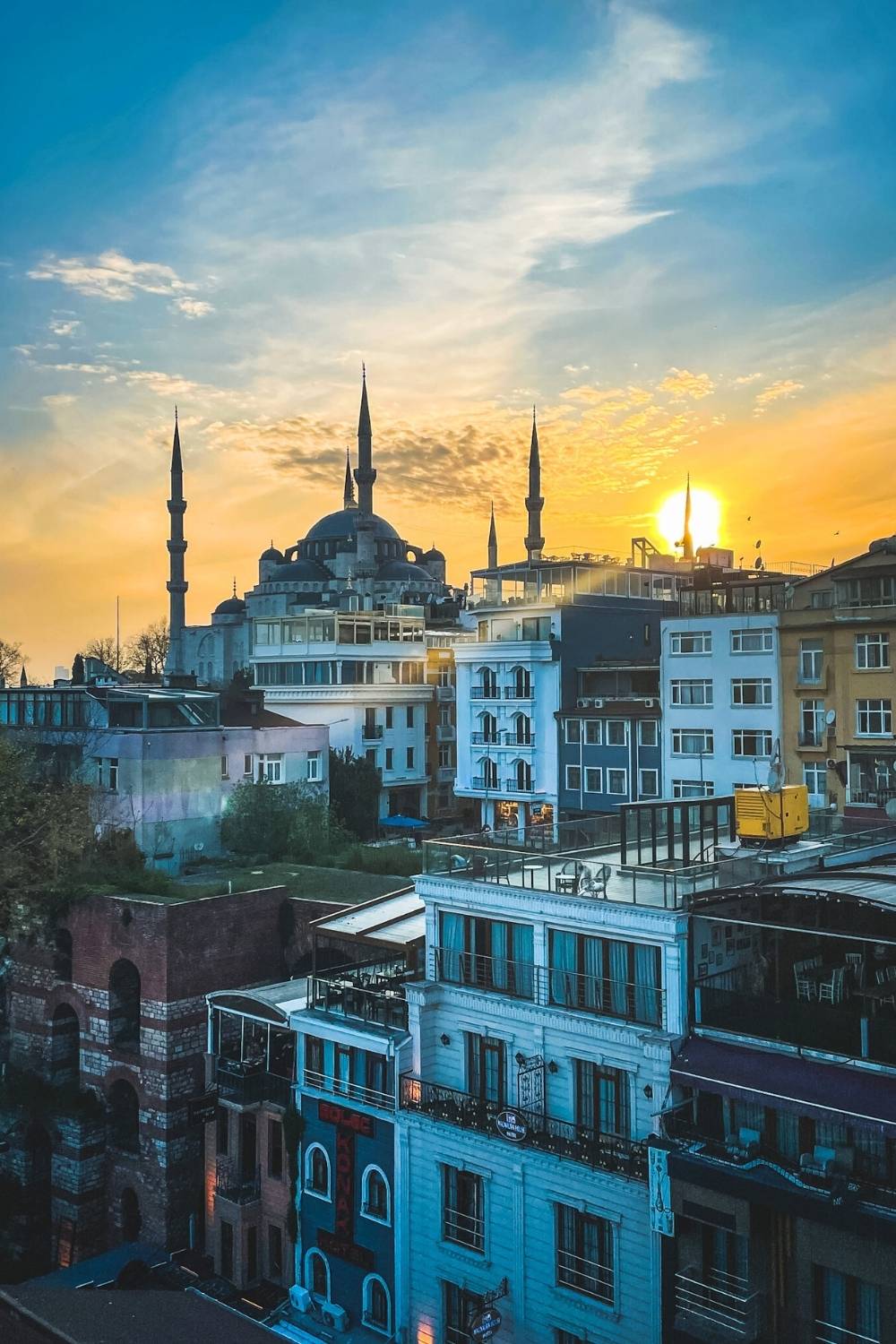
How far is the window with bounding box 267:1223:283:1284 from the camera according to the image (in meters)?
22.1

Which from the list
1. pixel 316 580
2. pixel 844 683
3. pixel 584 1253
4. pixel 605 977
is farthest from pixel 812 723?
pixel 316 580

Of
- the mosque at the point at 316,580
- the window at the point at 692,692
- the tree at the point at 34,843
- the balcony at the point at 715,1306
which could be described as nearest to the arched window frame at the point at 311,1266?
the balcony at the point at 715,1306

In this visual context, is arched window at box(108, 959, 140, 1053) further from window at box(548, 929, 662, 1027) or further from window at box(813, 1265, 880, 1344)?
window at box(813, 1265, 880, 1344)

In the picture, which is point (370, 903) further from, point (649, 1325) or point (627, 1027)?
point (649, 1325)

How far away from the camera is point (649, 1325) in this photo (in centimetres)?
1555

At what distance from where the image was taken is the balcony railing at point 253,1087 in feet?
73.7

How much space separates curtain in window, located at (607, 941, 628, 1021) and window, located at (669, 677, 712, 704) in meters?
20.3

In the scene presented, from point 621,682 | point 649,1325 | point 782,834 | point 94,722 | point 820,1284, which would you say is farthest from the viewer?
point 621,682

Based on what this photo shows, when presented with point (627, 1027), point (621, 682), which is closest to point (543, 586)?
point (621, 682)

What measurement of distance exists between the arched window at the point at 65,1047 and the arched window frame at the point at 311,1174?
8.98m

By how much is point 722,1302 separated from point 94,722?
1056 inches

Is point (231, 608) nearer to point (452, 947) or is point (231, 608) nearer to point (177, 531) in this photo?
point (177, 531)

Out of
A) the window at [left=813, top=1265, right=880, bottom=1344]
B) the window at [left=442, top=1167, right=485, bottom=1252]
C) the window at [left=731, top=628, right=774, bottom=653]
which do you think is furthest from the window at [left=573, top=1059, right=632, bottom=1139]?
the window at [left=731, top=628, right=774, bottom=653]

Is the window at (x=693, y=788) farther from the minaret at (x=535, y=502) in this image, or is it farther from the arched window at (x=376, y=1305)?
the minaret at (x=535, y=502)
